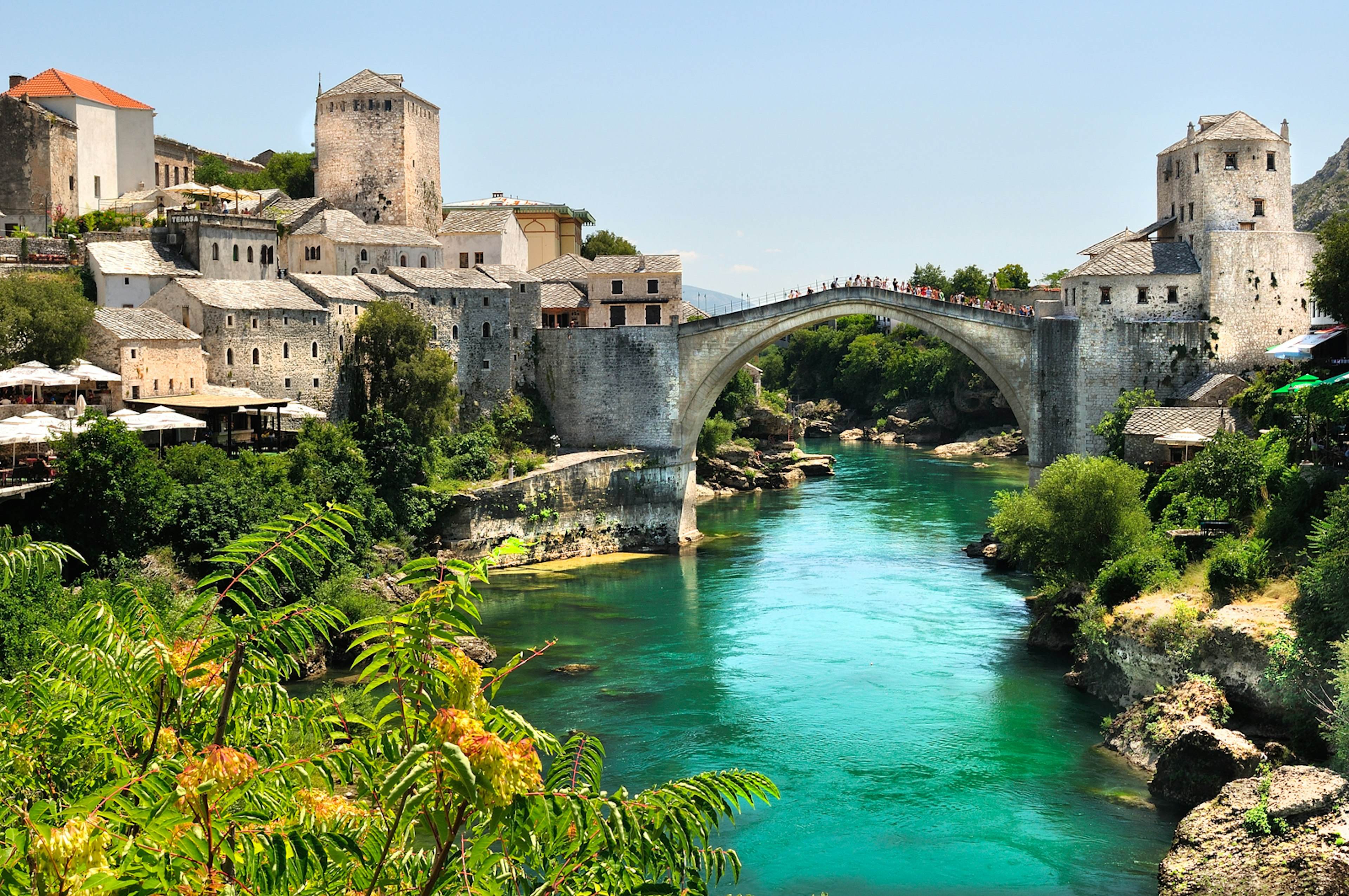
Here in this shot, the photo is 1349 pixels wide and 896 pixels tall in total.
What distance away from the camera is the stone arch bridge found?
41.4 m

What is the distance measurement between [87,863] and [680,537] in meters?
37.9

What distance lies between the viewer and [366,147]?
162 ft

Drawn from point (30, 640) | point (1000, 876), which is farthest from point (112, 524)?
point (1000, 876)

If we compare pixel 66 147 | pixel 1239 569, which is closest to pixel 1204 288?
pixel 1239 569

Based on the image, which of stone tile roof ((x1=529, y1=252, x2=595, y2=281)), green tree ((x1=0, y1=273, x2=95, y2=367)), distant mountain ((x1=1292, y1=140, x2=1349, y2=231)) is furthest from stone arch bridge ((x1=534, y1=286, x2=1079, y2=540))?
distant mountain ((x1=1292, y1=140, x2=1349, y2=231))

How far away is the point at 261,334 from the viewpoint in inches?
1444

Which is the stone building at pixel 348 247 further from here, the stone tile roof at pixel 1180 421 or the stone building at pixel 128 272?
the stone tile roof at pixel 1180 421

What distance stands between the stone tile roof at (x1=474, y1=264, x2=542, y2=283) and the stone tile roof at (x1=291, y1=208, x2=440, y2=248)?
8.07 feet

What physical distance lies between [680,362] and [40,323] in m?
19.8

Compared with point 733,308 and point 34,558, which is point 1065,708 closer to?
point 34,558

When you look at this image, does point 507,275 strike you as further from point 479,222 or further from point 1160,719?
point 1160,719

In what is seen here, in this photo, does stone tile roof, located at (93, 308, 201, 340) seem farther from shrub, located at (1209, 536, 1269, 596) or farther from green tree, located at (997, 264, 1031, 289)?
green tree, located at (997, 264, 1031, 289)

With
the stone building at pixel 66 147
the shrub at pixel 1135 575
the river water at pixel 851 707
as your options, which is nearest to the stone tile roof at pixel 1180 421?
the river water at pixel 851 707

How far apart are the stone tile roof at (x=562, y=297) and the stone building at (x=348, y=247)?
14.3 feet
